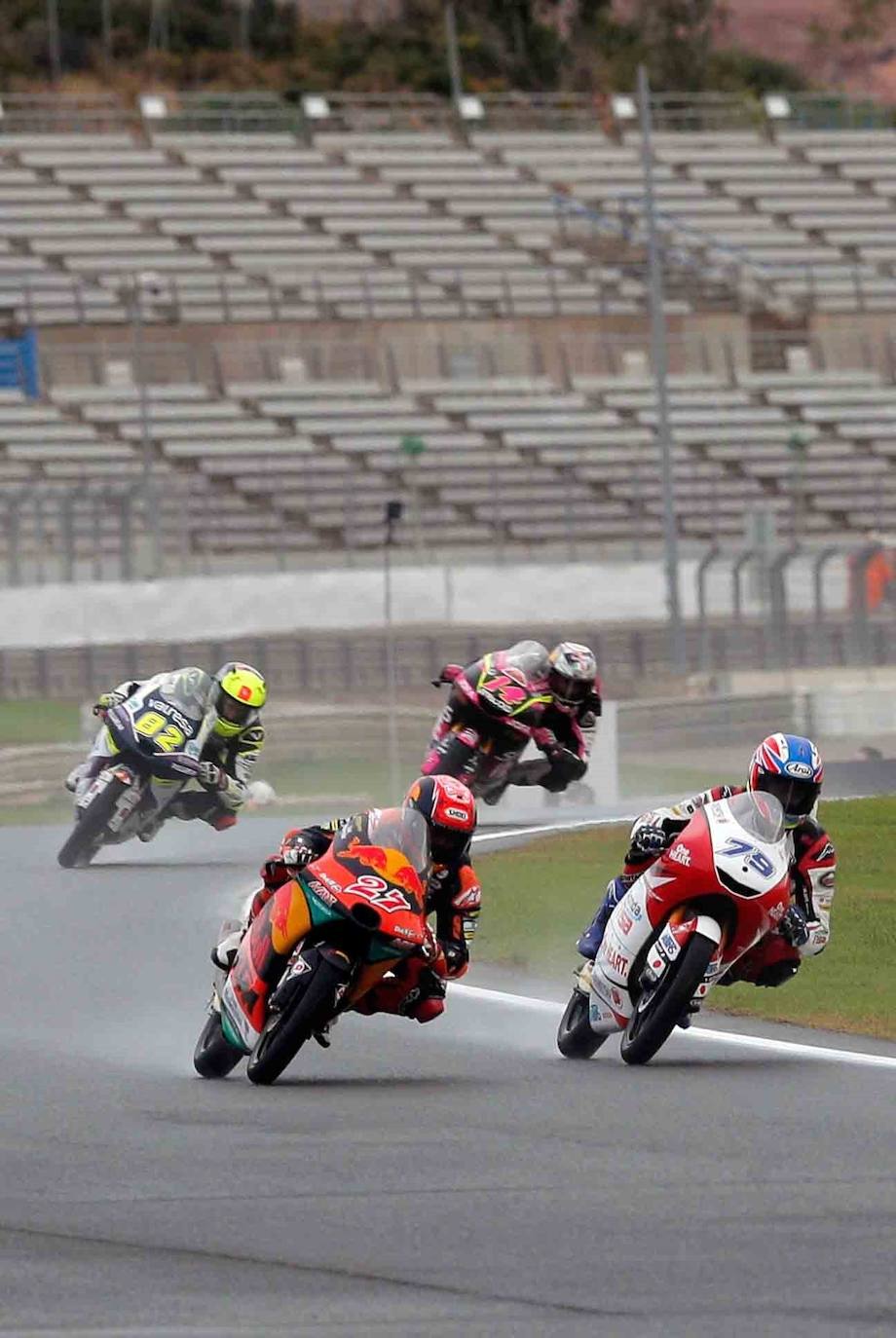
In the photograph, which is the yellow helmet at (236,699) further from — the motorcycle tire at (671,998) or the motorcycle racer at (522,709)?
the motorcycle tire at (671,998)

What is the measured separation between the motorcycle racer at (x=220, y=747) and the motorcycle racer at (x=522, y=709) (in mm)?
1867

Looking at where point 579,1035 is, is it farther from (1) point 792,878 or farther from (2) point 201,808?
(2) point 201,808

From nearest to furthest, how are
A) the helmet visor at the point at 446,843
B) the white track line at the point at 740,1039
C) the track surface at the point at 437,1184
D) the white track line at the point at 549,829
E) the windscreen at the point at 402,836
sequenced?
the track surface at the point at 437,1184 < the windscreen at the point at 402,836 < the helmet visor at the point at 446,843 < the white track line at the point at 740,1039 < the white track line at the point at 549,829

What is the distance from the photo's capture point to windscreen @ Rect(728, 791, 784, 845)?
32.9 feet

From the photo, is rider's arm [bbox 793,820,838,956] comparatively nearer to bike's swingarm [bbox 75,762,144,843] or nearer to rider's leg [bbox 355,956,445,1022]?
rider's leg [bbox 355,956,445,1022]

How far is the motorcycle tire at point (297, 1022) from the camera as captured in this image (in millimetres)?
9242

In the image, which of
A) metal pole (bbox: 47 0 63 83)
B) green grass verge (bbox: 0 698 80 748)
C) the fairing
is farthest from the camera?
metal pole (bbox: 47 0 63 83)

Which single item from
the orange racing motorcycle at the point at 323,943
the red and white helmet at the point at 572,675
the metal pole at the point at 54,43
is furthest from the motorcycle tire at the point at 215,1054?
the metal pole at the point at 54,43

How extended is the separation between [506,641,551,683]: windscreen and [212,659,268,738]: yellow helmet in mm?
2375

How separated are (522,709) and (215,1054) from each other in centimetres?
1030

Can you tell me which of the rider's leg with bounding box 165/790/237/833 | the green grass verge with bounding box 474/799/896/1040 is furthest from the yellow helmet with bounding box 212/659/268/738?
the green grass verge with bounding box 474/799/896/1040

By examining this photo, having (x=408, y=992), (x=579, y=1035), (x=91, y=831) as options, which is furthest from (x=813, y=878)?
(x=91, y=831)

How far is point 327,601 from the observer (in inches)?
1550

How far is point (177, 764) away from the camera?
18094 millimetres
